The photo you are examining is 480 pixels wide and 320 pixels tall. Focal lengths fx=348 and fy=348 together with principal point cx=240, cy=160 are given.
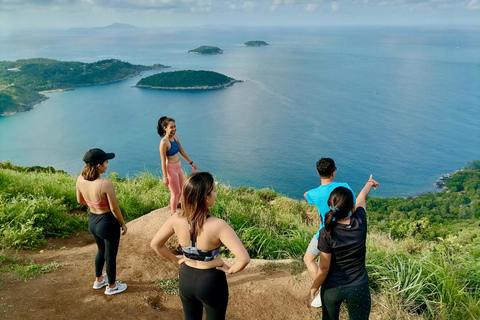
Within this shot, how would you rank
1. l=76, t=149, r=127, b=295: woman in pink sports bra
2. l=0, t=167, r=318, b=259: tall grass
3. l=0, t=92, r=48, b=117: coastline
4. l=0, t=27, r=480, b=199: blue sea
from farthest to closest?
l=0, t=92, r=48, b=117: coastline, l=0, t=27, r=480, b=199: blue sea, l=0, t=167, r=318, b=259: tall grass, l=76, t=149, r=127, b=295: woman in pink sports bra

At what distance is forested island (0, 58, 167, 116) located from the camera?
7334 centimetres

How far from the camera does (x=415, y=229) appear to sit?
40.0 feet

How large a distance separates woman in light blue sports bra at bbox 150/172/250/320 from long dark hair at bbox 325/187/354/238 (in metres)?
0.60

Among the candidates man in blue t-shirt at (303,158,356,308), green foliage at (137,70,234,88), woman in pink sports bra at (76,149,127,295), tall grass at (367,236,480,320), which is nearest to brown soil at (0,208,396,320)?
tall grass at (367,236,480,320)

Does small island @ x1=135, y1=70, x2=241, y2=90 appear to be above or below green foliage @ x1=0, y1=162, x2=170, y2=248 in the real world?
below

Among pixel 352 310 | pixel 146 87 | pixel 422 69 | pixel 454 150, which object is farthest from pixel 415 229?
pixel 422 69

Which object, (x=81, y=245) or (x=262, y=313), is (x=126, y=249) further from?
(x=262, y=313)

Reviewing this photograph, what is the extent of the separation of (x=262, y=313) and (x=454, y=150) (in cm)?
6312

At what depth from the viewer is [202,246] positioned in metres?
2.16

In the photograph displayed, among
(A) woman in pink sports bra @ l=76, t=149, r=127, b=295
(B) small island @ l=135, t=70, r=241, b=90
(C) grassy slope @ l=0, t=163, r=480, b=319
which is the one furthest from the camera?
(B) small island @ l=135, t=70, r=241, b=90

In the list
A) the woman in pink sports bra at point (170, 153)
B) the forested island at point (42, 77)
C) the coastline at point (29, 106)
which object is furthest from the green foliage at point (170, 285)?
the forested island at point (42, 77)

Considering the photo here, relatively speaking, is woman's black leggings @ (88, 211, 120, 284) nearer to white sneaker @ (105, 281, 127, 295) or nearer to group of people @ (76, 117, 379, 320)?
white sneaker @ (105, 281, 127, 295)

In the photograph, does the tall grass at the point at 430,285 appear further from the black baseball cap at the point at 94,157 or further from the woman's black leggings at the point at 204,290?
the black baseball cap at the point at 94,157

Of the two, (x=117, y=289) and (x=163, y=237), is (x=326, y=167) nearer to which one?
(x=163, y=237)
